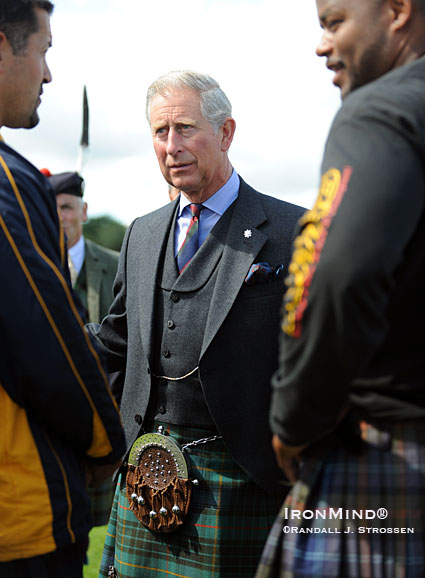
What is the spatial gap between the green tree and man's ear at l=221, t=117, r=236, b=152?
45788 mm

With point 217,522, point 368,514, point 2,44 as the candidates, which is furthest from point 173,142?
point 368,514

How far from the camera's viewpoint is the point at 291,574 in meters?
1.52

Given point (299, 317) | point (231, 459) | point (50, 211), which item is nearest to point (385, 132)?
point (299, 317)

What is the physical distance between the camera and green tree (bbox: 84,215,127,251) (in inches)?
1940

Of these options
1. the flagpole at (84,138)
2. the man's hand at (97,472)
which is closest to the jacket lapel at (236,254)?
the man's hand at (97,472)

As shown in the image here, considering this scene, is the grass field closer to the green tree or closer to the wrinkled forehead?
the wrinkled forehead

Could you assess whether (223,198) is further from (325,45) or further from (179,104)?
(325,45)

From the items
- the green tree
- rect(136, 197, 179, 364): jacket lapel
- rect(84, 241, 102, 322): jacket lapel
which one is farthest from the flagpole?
the green tree

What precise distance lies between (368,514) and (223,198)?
1.69 meters

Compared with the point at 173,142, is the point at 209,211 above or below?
below

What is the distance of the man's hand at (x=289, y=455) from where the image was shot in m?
1.58

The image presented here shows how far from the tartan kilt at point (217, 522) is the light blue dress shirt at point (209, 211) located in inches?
31.6

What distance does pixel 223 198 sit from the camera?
292 centimetres

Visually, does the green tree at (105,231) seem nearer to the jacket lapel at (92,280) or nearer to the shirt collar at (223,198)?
the jacket lapel at (92,280)
